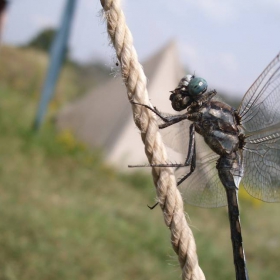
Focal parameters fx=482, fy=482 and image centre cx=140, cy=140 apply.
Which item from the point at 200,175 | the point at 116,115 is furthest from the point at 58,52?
the point at 200,175

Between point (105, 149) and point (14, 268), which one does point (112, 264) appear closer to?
point (14, 268)

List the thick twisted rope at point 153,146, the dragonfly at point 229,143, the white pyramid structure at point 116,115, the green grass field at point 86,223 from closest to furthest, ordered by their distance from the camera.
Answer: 1. the thick twisted rope at point 153,146
2. the dragonfly at point 229,143
3. the green grass field at point 86,223
4. the white pyramid structure at point 116,115

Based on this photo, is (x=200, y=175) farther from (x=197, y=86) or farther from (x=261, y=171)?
(x=197, y=86)

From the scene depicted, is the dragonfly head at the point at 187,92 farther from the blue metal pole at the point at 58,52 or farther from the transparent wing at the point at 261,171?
the blue metal pole at the point at 58,52

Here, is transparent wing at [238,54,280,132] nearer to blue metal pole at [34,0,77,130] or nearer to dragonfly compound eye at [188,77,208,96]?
dragonfly compound eye at [188,77,208,96]

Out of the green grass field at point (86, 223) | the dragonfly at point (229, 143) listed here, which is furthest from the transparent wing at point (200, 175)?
the green grass field at point (86, 223)

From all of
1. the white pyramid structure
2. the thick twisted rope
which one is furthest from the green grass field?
the thick twisted rope
